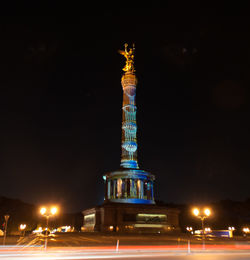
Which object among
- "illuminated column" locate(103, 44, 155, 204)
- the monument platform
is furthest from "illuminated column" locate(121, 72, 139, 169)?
the monument platform

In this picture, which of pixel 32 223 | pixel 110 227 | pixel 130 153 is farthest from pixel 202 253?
pixel 32 223

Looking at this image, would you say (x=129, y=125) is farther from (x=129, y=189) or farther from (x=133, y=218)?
(x=133, y=218)

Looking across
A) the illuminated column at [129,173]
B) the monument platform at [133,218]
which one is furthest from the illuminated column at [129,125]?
the monument platform at [133,218]

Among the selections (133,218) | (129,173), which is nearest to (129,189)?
(129,173)

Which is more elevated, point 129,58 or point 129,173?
point 129,58

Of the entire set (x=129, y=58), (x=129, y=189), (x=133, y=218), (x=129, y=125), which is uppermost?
(x=129, y=58)

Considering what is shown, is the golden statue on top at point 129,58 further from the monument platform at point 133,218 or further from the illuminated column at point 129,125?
the monument platform at point 133,218

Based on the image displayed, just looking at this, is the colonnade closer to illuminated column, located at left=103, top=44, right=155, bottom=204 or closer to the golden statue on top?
illuminated column, located at left=103, top=44, right=155, bottom=204

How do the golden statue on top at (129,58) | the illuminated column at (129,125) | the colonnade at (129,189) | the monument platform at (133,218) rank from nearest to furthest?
the monument platform at (133,218), the colonnade at (129,189), the illuminated column at (129,125), the golden statue on top at (129,58)

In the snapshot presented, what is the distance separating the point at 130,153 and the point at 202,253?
137 ft

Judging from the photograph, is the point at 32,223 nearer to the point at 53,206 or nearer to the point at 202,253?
the point at 53,206

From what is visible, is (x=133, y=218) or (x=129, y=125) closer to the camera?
(x=133, y=218)

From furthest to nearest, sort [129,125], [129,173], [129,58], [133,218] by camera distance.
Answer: [129,58], [129,125], [129,173], [133,218]

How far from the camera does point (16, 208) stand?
65188 millimetres
